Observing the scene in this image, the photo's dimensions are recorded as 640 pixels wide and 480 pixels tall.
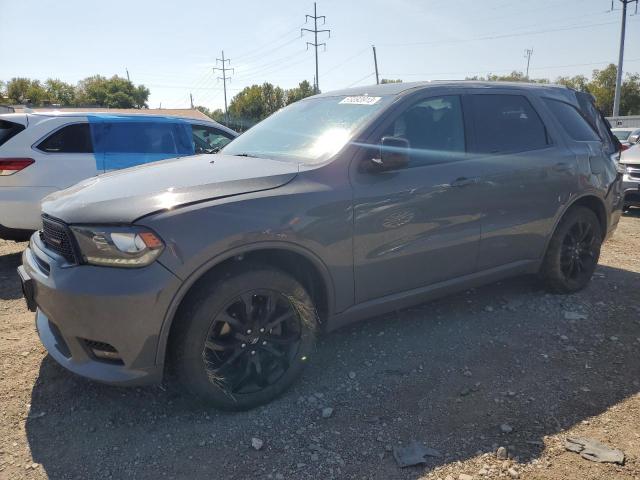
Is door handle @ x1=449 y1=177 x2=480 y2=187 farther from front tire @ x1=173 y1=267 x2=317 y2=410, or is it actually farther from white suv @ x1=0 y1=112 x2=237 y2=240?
white suv @ x1=0 y1=112 x2=237 y2=240

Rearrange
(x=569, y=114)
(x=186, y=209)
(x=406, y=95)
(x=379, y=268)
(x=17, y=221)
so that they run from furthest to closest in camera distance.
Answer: (x=17, y=221), (x=569, y=114), (x=406, y=95), (x=379, y=268), (x=186, y=209)

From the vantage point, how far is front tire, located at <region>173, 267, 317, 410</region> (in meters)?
2.41

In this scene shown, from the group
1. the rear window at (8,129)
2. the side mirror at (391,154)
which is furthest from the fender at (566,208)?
the rear window at (8,129)

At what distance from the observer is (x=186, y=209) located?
2.32 metres

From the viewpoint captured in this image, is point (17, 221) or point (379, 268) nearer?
point (379, 268)

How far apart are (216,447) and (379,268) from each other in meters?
1.35

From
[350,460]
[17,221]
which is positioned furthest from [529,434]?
[17,221]

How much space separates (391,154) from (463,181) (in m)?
0.72

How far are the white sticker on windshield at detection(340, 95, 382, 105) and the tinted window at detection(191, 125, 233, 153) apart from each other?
12.3 ft

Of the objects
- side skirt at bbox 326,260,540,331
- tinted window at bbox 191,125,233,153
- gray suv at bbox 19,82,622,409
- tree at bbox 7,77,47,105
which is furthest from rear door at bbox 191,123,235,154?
tree at bbox 7,77,47,105

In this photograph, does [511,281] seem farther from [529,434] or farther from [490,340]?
[529,434]

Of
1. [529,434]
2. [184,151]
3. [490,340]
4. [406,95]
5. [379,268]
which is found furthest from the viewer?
[184,151]

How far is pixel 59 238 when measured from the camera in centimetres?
248

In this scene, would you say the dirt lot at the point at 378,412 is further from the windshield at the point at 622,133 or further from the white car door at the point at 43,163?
the windshield at the point at 622,133
